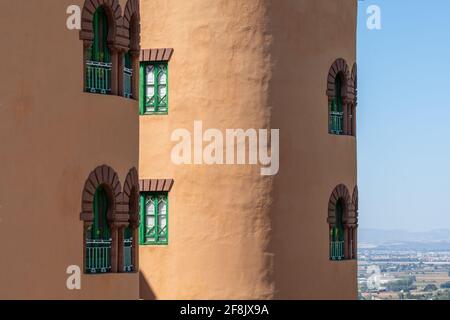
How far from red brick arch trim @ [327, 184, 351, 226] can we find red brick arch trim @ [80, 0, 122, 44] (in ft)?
31.0

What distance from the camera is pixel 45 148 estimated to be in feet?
78.6

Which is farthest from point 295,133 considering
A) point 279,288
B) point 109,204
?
point 109,204

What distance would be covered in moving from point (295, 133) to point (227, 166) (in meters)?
1.64

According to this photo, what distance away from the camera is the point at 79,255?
81.9 feet

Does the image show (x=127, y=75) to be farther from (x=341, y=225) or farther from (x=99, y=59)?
(x=341, y=225)

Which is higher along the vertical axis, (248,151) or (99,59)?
(99,59)

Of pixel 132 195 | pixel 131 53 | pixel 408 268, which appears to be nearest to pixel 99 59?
pixel 131 53

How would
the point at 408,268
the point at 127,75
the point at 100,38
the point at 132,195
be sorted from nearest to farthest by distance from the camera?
the point at 100,38 → the point at 132,195 → the point at 127,75 → the point at 408,268

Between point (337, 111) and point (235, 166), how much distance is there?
3546mm

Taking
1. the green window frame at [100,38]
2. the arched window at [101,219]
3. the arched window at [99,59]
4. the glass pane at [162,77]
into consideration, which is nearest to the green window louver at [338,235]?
the glass pane at [162,77]

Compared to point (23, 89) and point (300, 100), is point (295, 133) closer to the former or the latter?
point (300, 100)

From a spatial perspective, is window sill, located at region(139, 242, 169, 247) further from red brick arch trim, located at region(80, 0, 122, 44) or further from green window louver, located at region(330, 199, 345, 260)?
red brick arch trim, located at region(80, 0, 122, 44)

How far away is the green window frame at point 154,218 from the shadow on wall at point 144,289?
764 mm

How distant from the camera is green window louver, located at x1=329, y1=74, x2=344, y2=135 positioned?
35.0m
